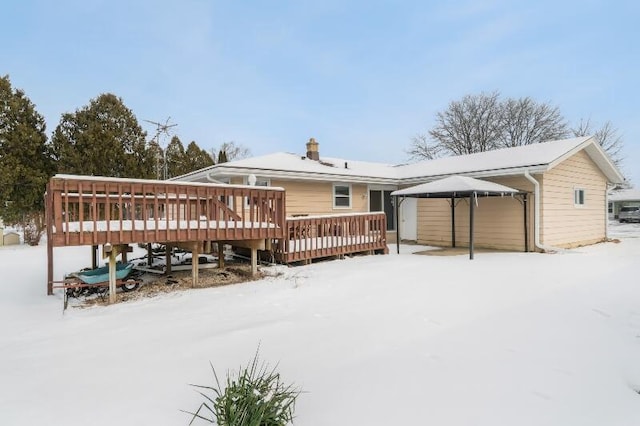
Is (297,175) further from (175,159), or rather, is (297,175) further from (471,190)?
(175,159)

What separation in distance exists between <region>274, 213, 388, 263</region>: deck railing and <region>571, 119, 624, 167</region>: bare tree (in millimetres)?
27079

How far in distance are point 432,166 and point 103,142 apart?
15121 mm

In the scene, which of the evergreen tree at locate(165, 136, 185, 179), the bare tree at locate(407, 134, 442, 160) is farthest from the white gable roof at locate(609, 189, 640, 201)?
the evergreen tree at locate(165, 136, 185, 179)

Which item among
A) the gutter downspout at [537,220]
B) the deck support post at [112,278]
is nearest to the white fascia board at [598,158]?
the gutter downspout at [537,220]

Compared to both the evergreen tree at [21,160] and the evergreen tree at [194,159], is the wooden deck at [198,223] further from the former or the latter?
the evergreen tree at [194,159]

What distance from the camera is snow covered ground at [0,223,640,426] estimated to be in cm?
259

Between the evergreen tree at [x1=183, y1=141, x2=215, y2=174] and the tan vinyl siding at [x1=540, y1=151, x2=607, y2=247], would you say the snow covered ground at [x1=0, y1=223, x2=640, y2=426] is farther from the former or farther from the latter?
the evergreen tree at [x1=183, y1=141, x2=215, y2=174]

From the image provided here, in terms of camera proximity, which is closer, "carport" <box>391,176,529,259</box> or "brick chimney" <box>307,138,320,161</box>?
"carport" <box>391,176,529,259</box>

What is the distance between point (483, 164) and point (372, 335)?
32.4ft

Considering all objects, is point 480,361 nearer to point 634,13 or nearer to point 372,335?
point 372,335

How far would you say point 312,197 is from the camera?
12.2 m

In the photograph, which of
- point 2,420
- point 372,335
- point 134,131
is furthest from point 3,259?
point 372,335

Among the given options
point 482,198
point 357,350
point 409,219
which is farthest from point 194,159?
point 357,350

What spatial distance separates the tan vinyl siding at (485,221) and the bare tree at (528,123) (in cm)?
2050
